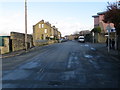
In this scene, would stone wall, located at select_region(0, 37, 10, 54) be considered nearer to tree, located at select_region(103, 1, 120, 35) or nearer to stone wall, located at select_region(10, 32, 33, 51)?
stone wall, located at select_region(10, 32, 33, 51)

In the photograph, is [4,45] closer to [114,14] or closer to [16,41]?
[16,41]

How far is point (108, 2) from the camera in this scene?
1171 inches

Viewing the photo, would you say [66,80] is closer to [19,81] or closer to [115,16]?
[19,81]

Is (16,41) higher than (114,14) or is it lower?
lower

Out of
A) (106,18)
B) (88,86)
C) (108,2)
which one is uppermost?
(108,2)

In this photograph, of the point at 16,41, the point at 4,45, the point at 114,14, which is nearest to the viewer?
the point at 114,14

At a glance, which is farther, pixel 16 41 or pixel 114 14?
pixel 16 41

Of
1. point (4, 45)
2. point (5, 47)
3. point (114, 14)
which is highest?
point (114, 14)

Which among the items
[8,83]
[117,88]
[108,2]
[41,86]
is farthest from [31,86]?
[108,2]

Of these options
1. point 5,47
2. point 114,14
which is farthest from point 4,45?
point 114,14

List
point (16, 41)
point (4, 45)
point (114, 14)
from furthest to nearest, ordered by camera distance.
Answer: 1. point (16, 41)
2. point (4, 45)
3. point (114, 14)

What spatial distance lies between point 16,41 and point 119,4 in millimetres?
14811

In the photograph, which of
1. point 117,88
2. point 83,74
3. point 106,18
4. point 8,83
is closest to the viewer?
point 117,88

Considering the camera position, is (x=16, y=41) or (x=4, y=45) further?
(x=16, y=41)
